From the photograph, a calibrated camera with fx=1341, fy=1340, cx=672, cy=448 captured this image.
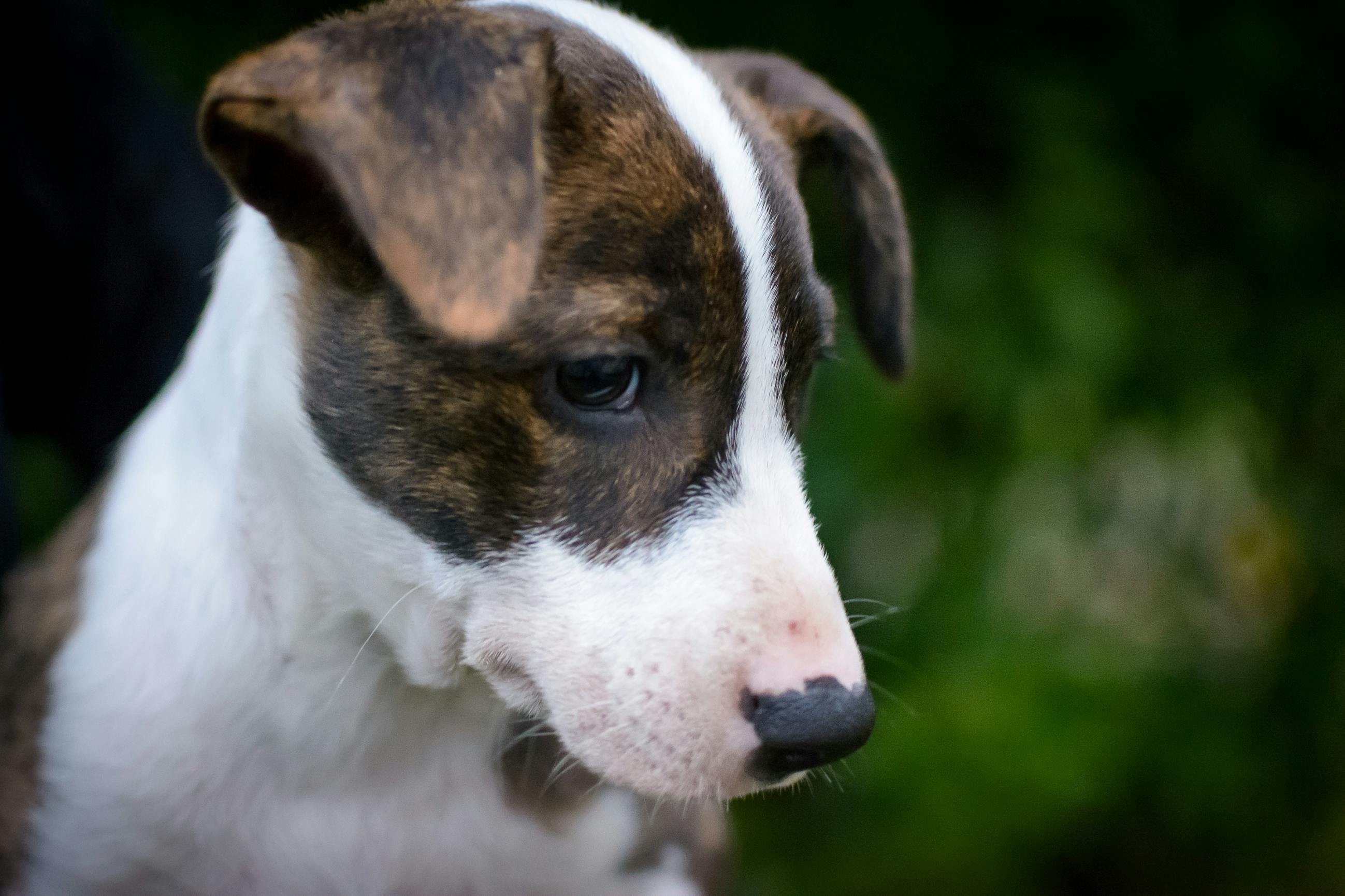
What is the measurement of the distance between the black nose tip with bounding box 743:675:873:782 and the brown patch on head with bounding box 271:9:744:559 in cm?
25

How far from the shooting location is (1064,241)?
3281 mm

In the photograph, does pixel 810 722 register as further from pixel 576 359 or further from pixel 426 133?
pixel 426 133

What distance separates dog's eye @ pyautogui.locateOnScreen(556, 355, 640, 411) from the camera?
154 cm

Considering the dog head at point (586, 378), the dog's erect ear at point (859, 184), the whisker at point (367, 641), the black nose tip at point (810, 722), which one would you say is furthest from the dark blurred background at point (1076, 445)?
the black nose tip at point (810, 722)

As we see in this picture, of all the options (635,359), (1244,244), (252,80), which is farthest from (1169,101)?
(252,80)

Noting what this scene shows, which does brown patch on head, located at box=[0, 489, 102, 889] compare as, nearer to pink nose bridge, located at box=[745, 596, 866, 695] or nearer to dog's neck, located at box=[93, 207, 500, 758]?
dog's neck, located at box=[93, 207, 500, 758]

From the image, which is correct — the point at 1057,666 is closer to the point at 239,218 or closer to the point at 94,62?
the point at 239,218

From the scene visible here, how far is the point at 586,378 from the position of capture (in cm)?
154

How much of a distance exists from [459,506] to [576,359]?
0.76 ft

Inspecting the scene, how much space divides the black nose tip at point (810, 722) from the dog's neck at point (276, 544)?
0.41m

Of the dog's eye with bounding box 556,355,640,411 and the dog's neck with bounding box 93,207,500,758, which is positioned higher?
the dog's eye with bounding box 556,355,640,411

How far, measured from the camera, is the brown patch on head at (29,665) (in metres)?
1.95

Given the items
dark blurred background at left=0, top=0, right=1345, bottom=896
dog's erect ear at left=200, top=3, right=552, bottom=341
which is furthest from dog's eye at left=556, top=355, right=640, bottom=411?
dark blurred background at left=0, top=0, right=1345, bottom=896

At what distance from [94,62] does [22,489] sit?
3.80 ft
